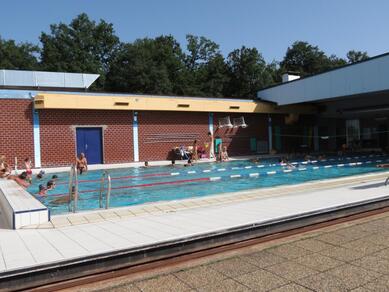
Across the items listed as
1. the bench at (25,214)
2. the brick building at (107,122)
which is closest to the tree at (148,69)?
the brick building at (107,122)

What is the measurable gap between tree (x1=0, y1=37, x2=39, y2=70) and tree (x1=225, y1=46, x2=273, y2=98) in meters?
25.3

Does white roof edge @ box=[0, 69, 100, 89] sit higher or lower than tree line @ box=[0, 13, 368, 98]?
lower

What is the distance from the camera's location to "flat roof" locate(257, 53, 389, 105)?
67.3ft

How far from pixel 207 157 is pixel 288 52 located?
48426 mm

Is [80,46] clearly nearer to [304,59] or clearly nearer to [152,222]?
[304,59]

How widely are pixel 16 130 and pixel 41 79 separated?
348 inches

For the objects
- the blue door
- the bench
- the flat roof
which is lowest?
the bench

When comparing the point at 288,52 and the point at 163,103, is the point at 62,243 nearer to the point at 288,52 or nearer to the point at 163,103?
the point at 163,103

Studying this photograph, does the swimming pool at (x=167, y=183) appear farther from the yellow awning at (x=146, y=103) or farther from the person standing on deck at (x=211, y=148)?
the person standing on deck at (x=211, y=148)

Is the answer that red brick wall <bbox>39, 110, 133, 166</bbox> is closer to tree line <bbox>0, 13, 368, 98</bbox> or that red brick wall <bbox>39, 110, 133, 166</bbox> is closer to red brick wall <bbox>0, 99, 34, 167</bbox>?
red brick wall <bbox>0, 99, 34, 167</bbox>

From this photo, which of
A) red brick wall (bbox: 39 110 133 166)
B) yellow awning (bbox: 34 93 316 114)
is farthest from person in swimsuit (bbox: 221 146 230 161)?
red brick wall (bbox: 39 110 133 166)

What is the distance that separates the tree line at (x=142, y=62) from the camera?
47034 millimetres

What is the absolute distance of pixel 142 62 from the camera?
47.3 meters

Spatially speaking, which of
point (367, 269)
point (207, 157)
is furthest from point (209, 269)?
point (207, 157)
